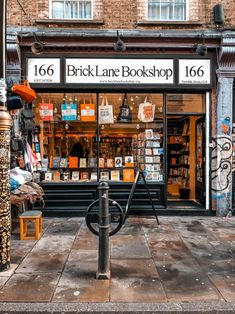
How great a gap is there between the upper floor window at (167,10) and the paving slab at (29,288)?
750 centimetres

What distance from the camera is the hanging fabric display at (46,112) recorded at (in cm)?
970

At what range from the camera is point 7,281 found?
4984mm

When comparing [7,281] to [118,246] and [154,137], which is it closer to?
[118,246]

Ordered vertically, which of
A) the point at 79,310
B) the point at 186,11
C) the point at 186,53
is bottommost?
the point at 79,310

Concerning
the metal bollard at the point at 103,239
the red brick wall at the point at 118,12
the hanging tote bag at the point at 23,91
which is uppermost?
the red brick wall at the point at 118,12

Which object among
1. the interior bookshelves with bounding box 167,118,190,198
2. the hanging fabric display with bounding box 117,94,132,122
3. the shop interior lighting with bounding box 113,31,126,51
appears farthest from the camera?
the interior bookshelves with bounding box 167,118,190,198

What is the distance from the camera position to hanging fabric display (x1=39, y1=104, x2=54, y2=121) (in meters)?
9.70

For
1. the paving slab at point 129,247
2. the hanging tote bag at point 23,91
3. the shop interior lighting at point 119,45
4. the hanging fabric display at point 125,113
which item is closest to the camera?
the paving slab at point 129,247

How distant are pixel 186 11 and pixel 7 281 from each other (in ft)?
27.1

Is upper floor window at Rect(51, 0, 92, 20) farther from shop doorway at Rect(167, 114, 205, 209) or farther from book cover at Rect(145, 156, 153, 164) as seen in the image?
book cover at Rect(145, 156, 153, 164)

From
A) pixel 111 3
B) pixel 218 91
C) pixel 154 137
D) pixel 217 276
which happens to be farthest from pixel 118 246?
pixel 111 3

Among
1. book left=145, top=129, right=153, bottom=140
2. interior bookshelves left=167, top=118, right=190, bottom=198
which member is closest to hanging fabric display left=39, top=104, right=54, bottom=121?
book left=145, top=129, right=153, bottom=140

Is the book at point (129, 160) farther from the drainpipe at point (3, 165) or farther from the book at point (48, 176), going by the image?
the drainpipe at point (3, 165)

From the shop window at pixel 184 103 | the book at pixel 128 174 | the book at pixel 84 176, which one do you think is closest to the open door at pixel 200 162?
the shop window at pixel 184 103
